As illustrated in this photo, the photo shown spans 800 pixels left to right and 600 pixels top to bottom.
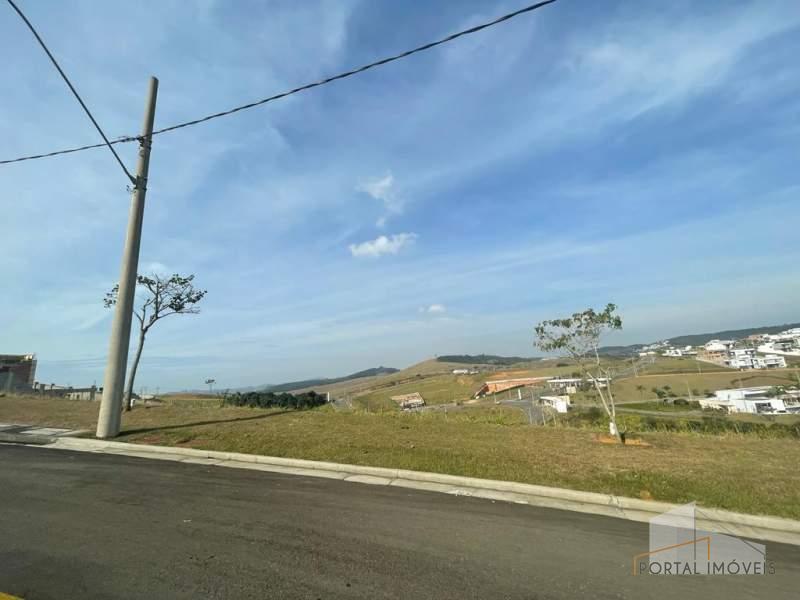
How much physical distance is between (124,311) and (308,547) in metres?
9.71

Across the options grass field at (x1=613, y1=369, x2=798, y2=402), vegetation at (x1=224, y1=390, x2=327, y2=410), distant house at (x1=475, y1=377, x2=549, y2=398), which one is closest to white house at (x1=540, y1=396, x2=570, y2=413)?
grass field at (x1=613, y1=369, x2=798, y2=402)

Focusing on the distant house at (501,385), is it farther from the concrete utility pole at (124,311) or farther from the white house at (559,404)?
the concrete utility pole at (124,311)

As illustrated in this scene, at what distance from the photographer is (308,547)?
4.47 metres

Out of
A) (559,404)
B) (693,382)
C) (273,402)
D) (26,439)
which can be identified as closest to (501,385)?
(693,382)

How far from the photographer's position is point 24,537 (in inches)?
177

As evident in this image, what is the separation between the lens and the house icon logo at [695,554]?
4438mm

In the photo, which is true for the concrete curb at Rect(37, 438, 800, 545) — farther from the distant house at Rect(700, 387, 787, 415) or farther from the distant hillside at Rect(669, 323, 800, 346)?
the distant hillside at Rect(669, 323, 800, 346)

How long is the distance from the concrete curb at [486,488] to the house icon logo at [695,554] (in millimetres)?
368

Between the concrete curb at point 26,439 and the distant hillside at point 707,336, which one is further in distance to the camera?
the distant hillside at point 707,336

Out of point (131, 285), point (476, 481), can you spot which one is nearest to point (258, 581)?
point (476, 481)

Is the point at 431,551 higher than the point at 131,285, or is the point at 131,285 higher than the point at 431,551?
the point at 131,285

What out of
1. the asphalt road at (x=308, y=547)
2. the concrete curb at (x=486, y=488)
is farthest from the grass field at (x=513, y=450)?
the asphalt road at (x=308, y=547)

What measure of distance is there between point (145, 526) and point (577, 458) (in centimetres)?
821

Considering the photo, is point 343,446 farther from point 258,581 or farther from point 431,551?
point 258,581
